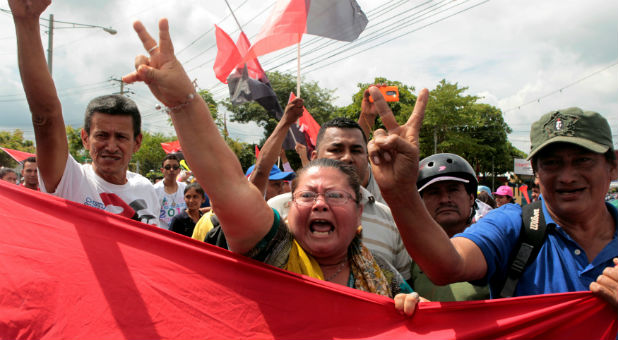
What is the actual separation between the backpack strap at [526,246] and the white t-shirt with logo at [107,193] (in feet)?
7.83

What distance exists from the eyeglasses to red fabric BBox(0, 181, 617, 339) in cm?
35

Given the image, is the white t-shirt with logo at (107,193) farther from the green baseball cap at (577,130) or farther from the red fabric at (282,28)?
the green baseball cap at (577,130)

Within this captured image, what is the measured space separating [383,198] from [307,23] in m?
3.57

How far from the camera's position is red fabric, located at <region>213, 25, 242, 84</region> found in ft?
19.8

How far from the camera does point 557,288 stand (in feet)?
5.76

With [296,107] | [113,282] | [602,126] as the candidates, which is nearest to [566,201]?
[602,126]

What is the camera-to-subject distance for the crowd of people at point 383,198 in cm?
144

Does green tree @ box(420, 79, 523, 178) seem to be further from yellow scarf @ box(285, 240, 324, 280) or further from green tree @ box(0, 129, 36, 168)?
green tree @ box(0, 129, 36, 168)

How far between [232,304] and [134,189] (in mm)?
1670

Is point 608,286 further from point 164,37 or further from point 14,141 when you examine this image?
point 14,141

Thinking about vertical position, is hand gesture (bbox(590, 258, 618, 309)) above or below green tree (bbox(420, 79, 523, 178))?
above

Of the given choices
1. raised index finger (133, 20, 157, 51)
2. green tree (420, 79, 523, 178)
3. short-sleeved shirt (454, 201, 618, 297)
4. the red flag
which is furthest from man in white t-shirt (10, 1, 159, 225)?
green tree (420, 79, 523, 178)

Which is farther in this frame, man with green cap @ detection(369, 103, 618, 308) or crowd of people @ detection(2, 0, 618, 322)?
man with green cap @ detection(369, 103, 618, 308)

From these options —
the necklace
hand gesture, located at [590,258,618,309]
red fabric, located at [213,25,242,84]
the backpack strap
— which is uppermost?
red fabric, located at [213,25,242,84]
